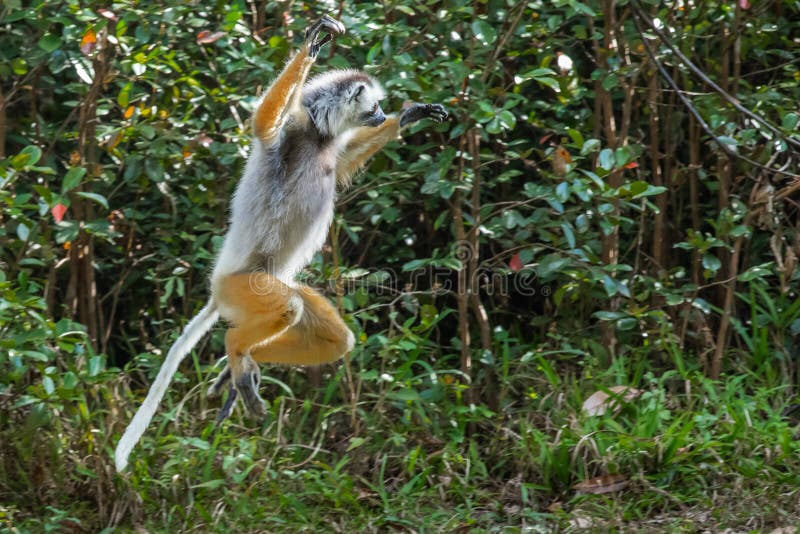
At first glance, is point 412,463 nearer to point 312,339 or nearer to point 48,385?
point 312,339

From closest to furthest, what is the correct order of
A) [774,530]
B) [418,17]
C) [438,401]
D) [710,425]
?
1. [774,530]
2. [710,425]
3. [438,401]
4. [418,17]

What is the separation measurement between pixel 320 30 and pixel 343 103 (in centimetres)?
64

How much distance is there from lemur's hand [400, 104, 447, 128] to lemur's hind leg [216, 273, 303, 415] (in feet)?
3.69

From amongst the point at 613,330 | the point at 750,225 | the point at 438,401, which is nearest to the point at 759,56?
the point at 750,225

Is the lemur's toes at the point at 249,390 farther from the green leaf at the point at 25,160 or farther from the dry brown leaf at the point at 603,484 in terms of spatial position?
the dry brown leaf at the point at 603,484

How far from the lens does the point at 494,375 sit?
640cm

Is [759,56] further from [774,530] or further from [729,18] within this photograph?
[774,530]

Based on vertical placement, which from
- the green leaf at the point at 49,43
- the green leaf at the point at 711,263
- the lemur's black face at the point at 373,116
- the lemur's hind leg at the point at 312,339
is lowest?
the lemur's hind leg at the point at 312,339

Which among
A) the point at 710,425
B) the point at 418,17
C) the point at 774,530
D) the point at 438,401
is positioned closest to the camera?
the point at 774,530

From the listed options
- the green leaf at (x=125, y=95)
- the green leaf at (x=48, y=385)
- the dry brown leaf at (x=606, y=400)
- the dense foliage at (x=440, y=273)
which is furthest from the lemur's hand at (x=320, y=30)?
the dry brown leaf at (x=606, y=400)

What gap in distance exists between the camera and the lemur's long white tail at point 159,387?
5.01m

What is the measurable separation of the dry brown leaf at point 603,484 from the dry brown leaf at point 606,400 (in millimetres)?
480

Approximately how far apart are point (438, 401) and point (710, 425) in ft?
5.16

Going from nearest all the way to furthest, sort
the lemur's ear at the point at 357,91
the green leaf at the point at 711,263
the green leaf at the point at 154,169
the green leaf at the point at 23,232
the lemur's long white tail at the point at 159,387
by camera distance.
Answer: the lemur's long white tail at the point at 159,387 → the lemur's ear at the point at 357,91 → the green leaf at the point at 23,232 → the green leaf at the point at 711,263 → the green leaf at the point at 154,169
